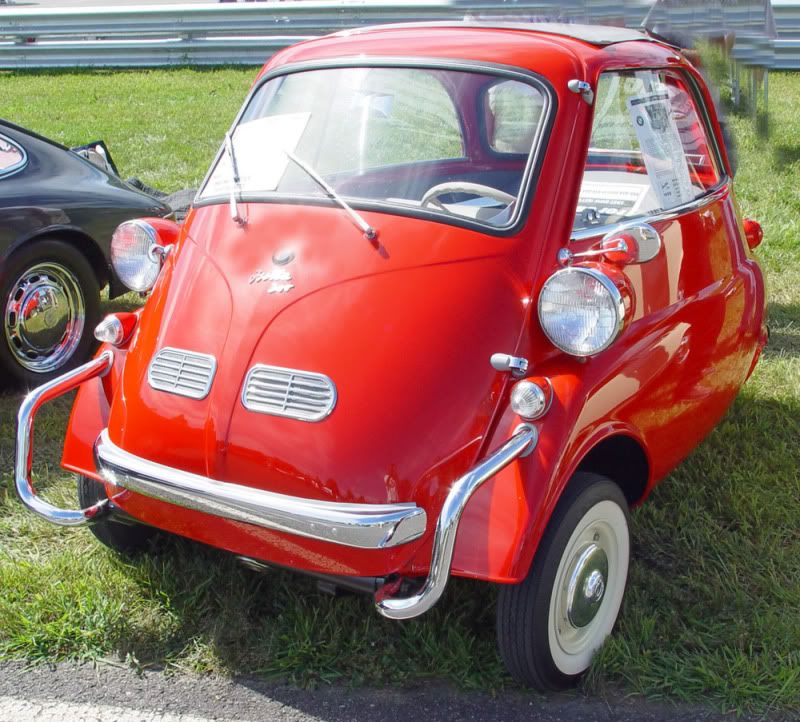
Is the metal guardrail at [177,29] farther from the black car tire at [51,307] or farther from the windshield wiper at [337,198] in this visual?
the windshield wiper at [337,198]

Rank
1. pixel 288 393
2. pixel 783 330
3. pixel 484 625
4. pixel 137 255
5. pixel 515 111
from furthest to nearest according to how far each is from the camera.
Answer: pixel 783 330, pixel 137 255, pixel 515 111, pixel 484 625, pixel 288 393

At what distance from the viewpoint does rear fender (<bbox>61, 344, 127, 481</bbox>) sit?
294 centimetres

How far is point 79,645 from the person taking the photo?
2.90m

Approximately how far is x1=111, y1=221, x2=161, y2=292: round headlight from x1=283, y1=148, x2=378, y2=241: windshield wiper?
591 millimetres

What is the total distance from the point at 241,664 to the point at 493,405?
109 centimetres

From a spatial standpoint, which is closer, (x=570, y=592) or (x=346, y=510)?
(x=346, y=510)

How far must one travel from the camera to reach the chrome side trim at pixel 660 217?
2.91 m

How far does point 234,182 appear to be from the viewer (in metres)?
3.10

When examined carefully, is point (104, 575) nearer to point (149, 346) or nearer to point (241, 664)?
point (241, 664)

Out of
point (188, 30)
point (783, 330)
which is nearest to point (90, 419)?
point (783, 330)

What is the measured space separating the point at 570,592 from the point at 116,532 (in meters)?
1.52

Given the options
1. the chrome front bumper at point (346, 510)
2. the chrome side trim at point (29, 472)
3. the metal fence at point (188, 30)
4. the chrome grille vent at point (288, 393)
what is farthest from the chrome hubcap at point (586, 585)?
the metal fence at point (188, 30)

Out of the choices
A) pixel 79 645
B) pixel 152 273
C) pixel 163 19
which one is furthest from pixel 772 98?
pixel 79 645

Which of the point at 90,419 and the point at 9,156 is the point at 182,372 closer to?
the point at 90,419
